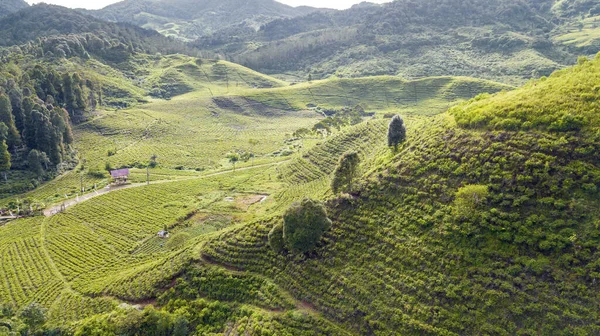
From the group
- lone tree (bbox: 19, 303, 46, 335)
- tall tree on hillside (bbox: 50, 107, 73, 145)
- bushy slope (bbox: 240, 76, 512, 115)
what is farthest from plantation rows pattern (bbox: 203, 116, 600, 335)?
bushy slope (bbox: 240, 76, 512, 115)

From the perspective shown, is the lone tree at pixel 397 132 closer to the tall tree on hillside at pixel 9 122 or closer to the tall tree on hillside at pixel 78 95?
the tall tree on hillside at pixel 9 122

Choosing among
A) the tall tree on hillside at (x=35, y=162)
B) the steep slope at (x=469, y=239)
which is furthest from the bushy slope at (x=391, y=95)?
the steep slope at (x=469, y=239)

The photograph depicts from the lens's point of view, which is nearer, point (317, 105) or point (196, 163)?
point (196, 163)

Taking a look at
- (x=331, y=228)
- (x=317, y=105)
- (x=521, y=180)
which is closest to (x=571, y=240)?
(x=521, y=180)

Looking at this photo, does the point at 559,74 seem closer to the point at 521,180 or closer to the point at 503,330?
the point at 521,180

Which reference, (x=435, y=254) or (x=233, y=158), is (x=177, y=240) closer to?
(x=435, y=254)

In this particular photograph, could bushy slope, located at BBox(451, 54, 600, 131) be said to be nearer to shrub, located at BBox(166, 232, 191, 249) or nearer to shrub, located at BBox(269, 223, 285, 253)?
shrub, located at BBox(269, 223, 285, 253)

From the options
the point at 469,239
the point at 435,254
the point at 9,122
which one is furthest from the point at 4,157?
the point at 469,239
